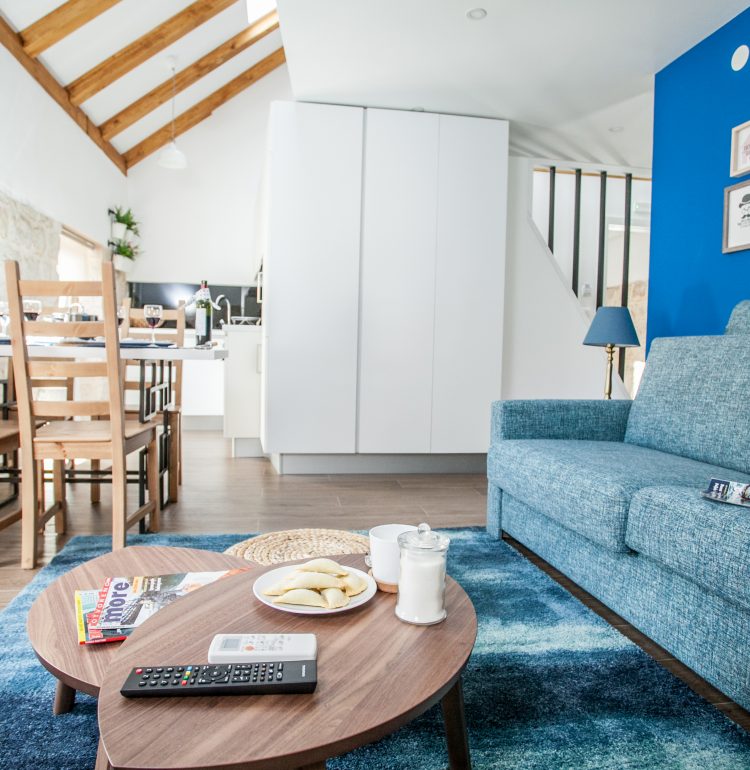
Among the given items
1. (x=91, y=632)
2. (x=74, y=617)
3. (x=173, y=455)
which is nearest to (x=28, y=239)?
(x=173, y=455)

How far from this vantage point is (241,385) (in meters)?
4.66

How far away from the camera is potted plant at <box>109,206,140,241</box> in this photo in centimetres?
630

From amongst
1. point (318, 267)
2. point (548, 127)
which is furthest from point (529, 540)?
point (548, 127)

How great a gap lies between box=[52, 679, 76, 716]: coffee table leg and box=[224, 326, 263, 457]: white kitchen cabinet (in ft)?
10.9

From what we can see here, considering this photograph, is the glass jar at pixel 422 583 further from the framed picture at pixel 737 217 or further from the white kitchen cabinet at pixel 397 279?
the white kitchen cabinet at pixel 397 279

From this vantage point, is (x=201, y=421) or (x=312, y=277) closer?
(x=312, y=277)

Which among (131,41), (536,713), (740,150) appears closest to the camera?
(536,713)

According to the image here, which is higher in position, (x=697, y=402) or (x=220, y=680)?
(x=697, y=402)

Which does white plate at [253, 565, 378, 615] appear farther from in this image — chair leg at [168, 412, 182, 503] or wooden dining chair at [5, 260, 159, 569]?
chair leg at [168, 412, 182, 503]

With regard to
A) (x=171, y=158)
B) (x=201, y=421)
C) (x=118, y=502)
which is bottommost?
(x=201, y=421)

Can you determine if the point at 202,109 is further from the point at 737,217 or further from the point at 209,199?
the point at 737,217

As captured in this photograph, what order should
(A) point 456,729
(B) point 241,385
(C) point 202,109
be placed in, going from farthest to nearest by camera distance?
(C) point 202,109, (B) point 241,385, (A) point 456,729

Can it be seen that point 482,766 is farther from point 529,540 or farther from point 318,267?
point 318,267

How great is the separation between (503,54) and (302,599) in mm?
3220
